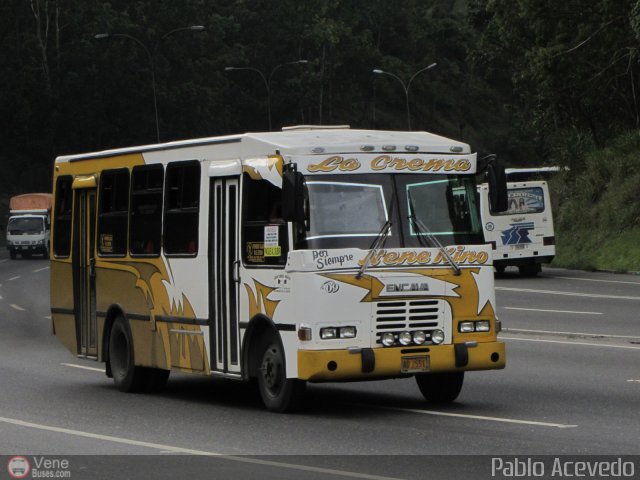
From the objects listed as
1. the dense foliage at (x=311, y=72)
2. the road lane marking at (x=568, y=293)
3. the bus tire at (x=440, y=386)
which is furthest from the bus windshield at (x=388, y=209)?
the dense foliage at (x=311, y=72)

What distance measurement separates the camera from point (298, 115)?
384 feet

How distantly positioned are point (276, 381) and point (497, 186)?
8.98ft

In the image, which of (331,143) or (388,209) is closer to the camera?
(388,209)

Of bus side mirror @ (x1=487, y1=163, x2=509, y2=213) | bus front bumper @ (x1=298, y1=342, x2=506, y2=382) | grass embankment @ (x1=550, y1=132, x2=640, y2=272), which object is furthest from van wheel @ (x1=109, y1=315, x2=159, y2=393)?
grass embankment @ (x1=550, y1=132, x2=640, y2=272)

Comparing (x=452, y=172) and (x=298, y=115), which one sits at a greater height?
(x=298, y=115)

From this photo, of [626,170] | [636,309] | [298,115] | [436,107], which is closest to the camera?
[636,309]

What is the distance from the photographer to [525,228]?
3891 cm

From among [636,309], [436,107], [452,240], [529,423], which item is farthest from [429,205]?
[436,107]

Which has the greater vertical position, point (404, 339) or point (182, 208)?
point (182, 208)

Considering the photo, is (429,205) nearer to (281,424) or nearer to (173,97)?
(281,424)

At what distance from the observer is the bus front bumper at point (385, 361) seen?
13602 mm

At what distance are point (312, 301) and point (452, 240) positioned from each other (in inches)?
60.9

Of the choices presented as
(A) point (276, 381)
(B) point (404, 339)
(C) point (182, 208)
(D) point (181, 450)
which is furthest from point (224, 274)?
(D) point (181, 450)

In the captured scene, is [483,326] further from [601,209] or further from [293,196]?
[601,209]
